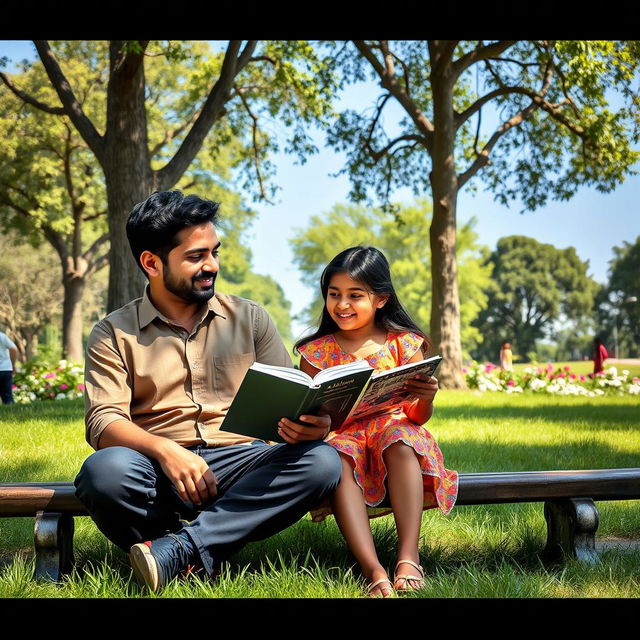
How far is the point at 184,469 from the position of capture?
2.79 metres

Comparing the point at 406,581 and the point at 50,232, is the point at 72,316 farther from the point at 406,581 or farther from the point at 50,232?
the point at 406,581

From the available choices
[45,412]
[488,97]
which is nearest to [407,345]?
[45,412]

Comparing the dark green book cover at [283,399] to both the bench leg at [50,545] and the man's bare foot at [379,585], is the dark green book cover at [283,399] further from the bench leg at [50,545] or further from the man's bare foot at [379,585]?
the bench leg at [50,545]

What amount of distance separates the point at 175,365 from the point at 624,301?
53.8m

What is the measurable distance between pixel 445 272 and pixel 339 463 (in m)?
10.1

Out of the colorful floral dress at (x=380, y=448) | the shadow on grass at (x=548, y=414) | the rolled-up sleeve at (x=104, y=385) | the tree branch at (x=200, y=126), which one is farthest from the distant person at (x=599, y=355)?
the rolled-up sleeve at (x=104, y=385)

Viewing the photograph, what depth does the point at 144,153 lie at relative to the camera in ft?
32.7

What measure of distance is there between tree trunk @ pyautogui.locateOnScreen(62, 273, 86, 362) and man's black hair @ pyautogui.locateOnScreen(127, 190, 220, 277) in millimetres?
17656

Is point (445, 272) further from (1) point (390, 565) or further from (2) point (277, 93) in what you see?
(1) point (390, 565)

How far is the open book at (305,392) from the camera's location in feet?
8.64

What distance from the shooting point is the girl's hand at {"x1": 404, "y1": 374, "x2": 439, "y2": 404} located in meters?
3.04

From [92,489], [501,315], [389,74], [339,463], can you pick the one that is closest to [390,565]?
[339,463]

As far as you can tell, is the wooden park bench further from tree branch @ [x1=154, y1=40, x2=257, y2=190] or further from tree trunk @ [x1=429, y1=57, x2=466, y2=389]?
tree trunk @ [x1=429, y1=57, x2=466, y2=389]

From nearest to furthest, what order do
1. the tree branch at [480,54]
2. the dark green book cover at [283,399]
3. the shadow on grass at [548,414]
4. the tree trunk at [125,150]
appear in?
the dark green book cover at [283,399], the shadow on grass at [548,414], the tree trunk at [125,150], the tree branch at [480,54]
